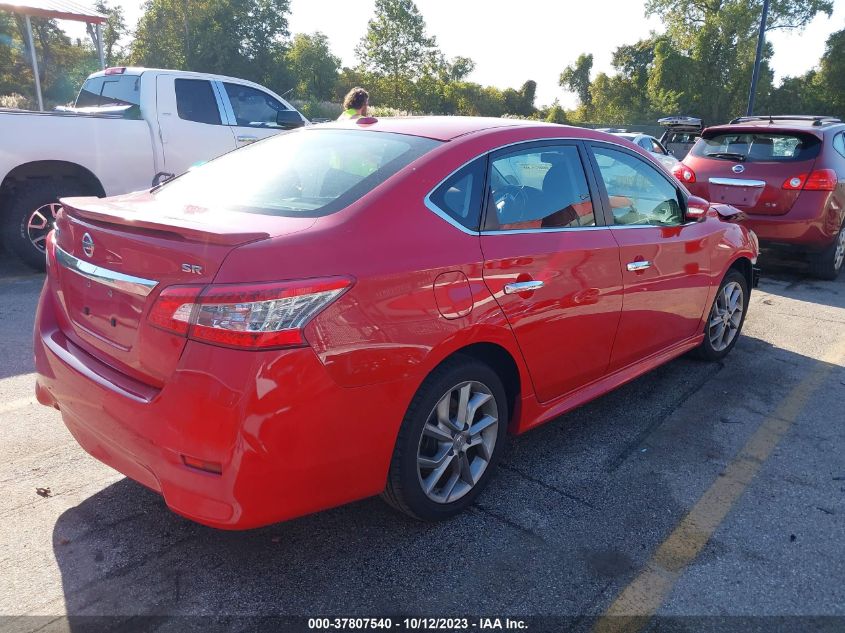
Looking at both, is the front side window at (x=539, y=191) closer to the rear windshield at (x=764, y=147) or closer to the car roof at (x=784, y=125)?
the rear windshield at (x=764, y=147)

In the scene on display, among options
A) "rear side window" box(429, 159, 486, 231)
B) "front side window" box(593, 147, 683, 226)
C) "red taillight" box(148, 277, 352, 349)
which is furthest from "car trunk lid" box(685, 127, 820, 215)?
"red taillight" box(148, 277, 352, 349)

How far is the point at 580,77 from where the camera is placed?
2820 inches

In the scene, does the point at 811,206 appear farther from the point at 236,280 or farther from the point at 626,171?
the point at 236,280

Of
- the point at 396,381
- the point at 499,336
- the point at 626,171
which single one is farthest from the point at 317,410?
the point at 626,171

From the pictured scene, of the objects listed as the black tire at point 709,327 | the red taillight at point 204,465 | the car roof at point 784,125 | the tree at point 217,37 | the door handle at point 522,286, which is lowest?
the black tire at point 709,327

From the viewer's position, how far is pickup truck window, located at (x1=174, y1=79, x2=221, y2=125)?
786 centimetres

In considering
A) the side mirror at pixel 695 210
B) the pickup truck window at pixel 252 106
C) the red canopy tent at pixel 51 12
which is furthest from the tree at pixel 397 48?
the side mirror at pixel 695 210

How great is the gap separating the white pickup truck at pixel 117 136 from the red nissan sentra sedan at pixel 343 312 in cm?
355

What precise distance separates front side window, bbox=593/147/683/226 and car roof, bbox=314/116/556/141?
1.30ft

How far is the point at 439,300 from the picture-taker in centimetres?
258

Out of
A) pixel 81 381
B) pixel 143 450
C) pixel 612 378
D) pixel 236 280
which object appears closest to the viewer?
pixel 236 280

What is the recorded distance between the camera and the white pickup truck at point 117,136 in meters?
6.47

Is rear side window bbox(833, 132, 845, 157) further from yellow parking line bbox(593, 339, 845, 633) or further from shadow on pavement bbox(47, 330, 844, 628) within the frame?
shadow on pavement bbox(47, 330, 844, 628)

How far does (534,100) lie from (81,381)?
6757cm
